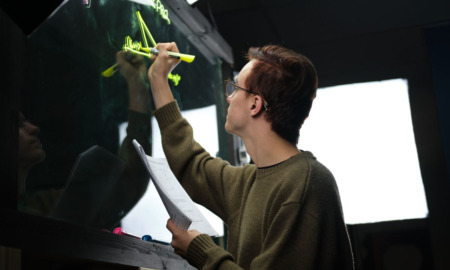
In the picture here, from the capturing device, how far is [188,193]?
1.55m

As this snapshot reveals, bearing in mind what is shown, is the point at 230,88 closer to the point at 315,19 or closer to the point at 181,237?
the point at 181,237

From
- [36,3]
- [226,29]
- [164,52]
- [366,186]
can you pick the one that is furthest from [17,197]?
[366,186]

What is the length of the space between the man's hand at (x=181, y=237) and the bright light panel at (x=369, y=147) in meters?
2.75

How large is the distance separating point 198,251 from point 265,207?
0.19 metres

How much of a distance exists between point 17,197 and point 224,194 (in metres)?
A: 0.58

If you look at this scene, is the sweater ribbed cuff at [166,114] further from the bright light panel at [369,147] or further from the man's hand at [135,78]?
the bright light panel at [369,147]

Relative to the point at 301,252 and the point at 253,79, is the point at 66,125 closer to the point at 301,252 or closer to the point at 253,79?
the point at 253,79

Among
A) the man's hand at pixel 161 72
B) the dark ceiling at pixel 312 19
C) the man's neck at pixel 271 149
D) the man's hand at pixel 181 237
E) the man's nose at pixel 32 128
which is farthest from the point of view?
the dark ceiling at pixel 312 19

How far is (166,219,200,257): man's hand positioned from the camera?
1.30m

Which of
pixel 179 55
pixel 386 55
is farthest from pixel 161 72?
pixel 386 55

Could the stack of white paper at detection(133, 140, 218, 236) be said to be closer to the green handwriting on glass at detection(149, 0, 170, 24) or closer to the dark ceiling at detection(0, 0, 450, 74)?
the green handwriting on glass at detection(149, 0, 170, 24)

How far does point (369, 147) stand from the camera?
400cm

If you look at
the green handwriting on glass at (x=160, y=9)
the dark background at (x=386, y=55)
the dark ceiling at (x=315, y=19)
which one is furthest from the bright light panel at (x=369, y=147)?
the green handwriting on glass at (x=160, y=9)

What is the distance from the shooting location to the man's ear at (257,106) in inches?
57.2
